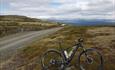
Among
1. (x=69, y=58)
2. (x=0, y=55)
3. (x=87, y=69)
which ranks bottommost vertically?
(x=0, y=55)

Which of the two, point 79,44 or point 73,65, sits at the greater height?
point 79,44

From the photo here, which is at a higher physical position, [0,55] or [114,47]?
[114,47]

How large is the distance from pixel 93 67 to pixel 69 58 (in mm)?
2525

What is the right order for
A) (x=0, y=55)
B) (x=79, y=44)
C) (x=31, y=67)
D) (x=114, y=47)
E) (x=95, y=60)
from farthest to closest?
(x=0, y=55) → (x=114, y=47) → (x=31, y=67) → (x=95, y=60) → (x=79, y=44)

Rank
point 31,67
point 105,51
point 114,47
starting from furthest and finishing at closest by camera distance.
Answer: point 114,47 < point 105,51 < point 31,67

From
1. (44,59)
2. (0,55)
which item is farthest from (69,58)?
(0,55)

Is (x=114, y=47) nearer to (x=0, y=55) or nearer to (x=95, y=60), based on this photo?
(x=95, y=60)

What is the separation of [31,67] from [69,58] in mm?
4735

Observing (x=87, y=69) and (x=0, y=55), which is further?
(x=0, y=55)

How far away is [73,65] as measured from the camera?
15680 mm

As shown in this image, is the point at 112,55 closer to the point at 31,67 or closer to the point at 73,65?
the point at 73,65

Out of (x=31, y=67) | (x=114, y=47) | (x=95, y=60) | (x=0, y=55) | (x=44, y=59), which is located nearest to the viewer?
(x=44, y=59)

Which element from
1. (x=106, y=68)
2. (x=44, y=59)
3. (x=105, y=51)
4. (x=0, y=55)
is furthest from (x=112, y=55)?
(x=0, y=55)

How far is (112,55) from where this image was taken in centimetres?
1781
